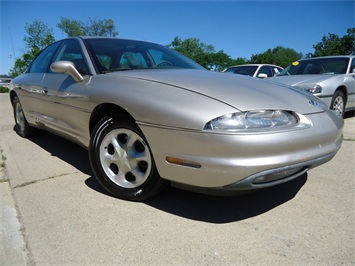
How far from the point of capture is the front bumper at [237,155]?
174cm

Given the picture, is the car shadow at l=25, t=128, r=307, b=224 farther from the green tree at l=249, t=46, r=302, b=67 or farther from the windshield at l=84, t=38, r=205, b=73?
the green tree at l=249, t=46, r=302, b=67

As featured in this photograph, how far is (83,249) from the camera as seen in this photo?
68.0 inches

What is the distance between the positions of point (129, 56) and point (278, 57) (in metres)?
81.6

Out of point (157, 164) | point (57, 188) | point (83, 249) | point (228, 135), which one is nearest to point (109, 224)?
point (83, 249)

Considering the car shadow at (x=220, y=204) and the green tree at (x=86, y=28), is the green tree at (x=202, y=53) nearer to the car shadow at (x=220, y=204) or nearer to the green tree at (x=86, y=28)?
the green tree at (x=86, y=28)

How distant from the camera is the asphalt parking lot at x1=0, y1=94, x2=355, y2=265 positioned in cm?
166

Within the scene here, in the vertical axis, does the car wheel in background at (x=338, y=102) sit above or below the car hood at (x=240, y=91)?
below

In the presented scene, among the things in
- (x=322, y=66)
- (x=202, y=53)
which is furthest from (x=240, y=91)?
(x=202, y=53)

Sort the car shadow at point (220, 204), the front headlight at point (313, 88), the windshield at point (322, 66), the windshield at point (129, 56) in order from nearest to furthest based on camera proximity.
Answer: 1. the car shadow at point (220, 204)
2. the windshield at point (129, 56)
3. the front headlight at point (313, 88)
4. the windshield at point (322, 66)

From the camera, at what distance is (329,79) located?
5.31m

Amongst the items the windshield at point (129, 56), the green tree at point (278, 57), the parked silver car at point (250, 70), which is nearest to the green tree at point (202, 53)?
the green tree at point (278, 57)

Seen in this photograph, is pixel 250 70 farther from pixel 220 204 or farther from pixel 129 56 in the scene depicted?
pixel 220 204

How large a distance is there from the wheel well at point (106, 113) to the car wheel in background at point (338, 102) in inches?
177

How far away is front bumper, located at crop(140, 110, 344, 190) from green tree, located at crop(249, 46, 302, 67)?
7464cm
